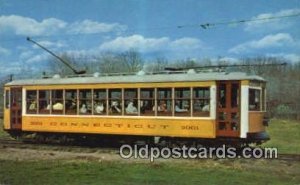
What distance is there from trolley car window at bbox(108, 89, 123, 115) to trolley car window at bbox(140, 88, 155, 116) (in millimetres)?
772

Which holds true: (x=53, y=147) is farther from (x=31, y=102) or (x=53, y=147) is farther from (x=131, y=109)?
(x=131, y=109)

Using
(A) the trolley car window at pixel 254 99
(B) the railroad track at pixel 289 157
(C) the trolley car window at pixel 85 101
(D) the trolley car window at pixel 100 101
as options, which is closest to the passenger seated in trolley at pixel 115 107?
(D) the trolley car window at pixel 100 101

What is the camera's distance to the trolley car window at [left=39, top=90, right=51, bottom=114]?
656 inches

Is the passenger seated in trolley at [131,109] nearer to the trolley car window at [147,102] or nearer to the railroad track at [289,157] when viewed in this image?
the trolley car window at [147,102]

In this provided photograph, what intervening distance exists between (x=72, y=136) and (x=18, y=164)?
501cm

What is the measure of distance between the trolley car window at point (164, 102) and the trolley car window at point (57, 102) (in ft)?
11.5

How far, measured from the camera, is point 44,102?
16828mm

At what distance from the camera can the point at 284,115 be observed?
1235cm

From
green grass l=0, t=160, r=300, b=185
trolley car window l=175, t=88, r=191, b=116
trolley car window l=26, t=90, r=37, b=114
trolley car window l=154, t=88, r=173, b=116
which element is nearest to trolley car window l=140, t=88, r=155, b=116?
trolley car window l=154, t=88, r=173, b=116

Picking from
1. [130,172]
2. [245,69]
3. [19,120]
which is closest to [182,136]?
[245,69]

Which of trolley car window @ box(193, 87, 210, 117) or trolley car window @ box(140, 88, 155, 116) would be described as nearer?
trolley car window @ box(193, 87, 210, 117)

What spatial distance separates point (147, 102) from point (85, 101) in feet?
7.41

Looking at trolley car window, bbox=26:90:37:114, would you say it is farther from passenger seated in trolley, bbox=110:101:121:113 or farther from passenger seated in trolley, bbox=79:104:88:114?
passenger seated in trolley, bbox=110:101:121:113

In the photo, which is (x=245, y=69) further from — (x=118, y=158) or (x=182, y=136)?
(x=118, y=158)
